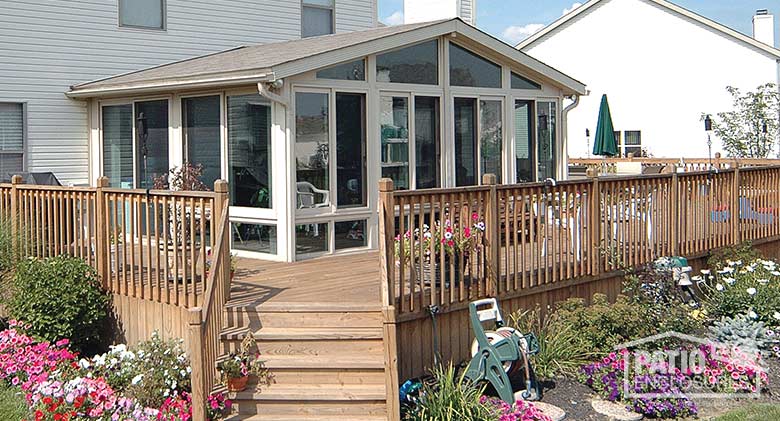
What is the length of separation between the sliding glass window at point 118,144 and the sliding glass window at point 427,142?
4107 mm

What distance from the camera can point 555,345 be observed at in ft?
25.5

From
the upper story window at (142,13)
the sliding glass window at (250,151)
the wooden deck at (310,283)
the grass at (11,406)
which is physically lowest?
the grass at (11,406)

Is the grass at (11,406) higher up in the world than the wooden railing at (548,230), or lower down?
lower down

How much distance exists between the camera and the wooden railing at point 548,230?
284 inches

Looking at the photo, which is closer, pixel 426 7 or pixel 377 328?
pixel 377 328

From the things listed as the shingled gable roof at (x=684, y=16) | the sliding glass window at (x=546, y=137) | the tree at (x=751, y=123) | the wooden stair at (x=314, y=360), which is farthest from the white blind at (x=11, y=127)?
the shingled gable roof at (x=684, y=16)

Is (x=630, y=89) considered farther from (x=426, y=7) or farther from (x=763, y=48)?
(x=426, y=7)

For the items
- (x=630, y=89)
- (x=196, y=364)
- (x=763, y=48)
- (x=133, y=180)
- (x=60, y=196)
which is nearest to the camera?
(x=196, y=364)

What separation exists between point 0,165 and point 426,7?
23.6 ft

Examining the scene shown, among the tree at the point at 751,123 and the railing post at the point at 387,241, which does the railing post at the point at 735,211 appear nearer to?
the railing post at the point at 387,241

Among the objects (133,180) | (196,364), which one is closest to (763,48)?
(133,180)

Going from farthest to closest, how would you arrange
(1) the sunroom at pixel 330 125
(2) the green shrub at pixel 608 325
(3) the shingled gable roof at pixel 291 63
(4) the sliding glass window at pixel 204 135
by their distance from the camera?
(4) the sliding glass window at pixel 204 135 → (1) the sunroom at pixel 330 125 → (3) the shingled gable roof at pixel 291 63 → (2) the green shrub at pixel 608 325

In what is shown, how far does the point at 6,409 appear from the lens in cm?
690

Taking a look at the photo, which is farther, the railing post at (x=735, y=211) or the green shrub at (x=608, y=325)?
the railing post at (x=735, y=211)
